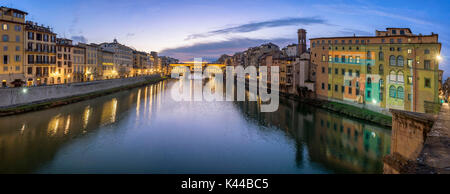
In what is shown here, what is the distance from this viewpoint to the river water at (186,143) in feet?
29.4

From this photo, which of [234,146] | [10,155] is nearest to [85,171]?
[10,155]

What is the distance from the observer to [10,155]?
9.47 metres

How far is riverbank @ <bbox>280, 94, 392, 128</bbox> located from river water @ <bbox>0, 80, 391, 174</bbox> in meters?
0.61

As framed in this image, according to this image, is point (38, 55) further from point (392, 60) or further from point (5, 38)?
point (392, 60)

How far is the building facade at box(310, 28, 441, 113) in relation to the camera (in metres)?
15.0

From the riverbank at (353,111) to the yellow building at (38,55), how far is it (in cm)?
2566

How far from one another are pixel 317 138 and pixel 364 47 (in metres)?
10.2

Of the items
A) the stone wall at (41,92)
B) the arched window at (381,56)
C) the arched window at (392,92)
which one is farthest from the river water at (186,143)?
the arched window at (381,56)

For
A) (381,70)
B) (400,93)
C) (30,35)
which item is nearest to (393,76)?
(381,70)

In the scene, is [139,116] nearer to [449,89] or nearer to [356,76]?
[356,76]

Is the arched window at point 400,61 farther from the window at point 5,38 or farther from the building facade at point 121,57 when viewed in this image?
the building facade at point 121,57

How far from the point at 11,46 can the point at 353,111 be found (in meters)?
27.5

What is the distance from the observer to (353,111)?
58.5 ft
